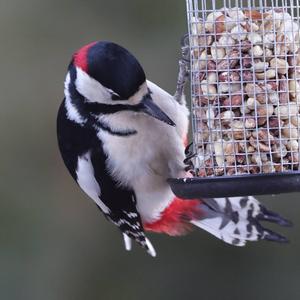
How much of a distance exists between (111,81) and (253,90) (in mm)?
516

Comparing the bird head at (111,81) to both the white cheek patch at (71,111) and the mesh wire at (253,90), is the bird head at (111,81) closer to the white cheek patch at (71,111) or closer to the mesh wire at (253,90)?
the white cheek patch at (71,111)

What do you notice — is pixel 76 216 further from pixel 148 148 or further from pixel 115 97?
pixel 115 97

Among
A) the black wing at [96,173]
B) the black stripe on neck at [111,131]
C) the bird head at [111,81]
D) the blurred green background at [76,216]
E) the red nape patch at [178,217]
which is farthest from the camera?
the blurred green background at [76,216]

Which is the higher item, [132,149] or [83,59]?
[83,59]

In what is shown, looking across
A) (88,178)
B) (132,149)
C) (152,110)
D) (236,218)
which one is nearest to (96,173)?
(88,178)

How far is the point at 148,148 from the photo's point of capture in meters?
4.10

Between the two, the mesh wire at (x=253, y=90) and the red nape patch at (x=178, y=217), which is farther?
the red nape patch at (x=178, y=217)

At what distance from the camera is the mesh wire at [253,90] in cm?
384

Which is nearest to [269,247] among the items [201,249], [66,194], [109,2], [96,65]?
[201,249]

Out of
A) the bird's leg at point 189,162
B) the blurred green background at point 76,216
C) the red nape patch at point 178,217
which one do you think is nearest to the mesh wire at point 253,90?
the bird's leg at point 189,162

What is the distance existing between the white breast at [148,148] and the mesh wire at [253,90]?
24 centimetres

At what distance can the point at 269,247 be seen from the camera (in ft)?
18.7

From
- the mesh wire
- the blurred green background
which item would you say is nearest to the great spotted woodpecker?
the mesh wire

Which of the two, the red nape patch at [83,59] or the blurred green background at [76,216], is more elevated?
the red nape patch at [83,59]
